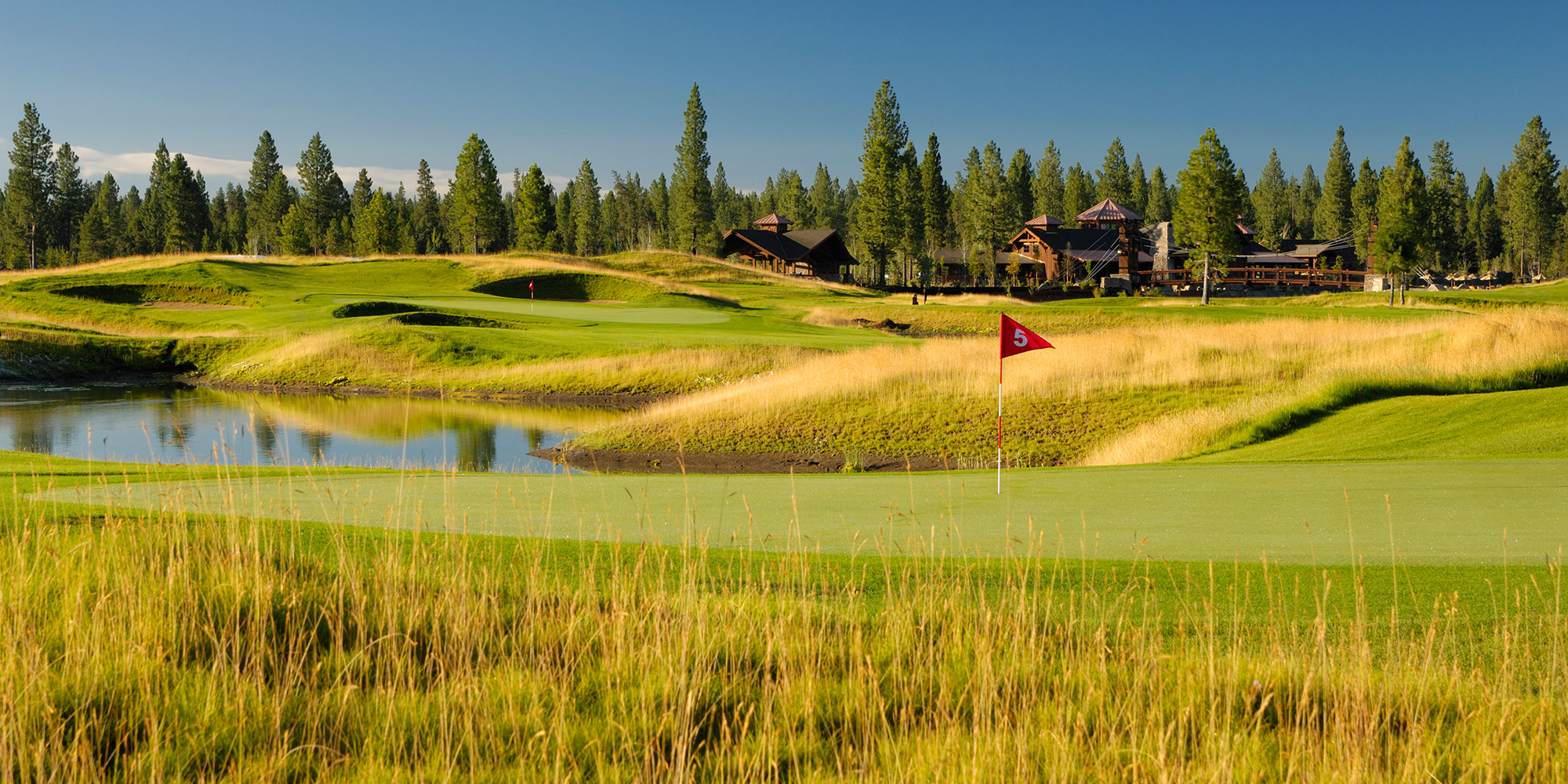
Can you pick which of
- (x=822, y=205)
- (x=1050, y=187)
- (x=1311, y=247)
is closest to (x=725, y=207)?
(x=822, y=205)

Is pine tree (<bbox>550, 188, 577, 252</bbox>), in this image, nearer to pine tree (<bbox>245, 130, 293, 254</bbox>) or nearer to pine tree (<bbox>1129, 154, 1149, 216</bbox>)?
pine tree (<bbox>245, 130, 293, 254</bbox>)

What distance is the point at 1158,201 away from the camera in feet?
481

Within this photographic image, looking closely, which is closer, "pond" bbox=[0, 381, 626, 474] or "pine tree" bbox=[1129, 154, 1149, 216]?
"pond" bbox=[0, 381, 626, 474]

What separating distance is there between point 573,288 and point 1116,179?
93.2 m

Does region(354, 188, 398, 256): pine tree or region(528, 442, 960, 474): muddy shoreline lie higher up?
region(354, 188, 398, 256): pine tree

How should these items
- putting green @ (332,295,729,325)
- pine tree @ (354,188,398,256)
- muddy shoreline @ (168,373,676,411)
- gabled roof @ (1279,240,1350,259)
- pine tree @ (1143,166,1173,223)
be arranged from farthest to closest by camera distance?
1. pine tree @ (1143,166,1173,223)
2. gabled roof @ (1279,240,1350,259)
3. pine tree @ (354,188,398,256)
4. putting green @ (332,295,729,325)
5. muddy shoreline @ (168,373,676,411)

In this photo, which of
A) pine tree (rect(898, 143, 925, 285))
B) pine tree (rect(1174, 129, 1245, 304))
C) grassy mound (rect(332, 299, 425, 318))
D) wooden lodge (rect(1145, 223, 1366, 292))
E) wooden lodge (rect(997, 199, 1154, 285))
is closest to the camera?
grassy mound (rect(332, 299, 425, 318))

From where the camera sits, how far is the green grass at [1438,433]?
14.6 m

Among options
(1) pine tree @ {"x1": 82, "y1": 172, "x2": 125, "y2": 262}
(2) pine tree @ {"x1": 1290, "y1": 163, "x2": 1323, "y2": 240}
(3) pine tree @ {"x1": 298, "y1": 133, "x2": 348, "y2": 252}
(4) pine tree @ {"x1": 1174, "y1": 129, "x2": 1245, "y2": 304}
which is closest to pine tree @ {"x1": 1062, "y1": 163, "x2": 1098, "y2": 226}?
(2) pine tree @ {"x1": 1290, "y1": 163, "x2": 1323, "y2": 240}

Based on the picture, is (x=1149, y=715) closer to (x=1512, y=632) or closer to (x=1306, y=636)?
(x=1306, y=636)

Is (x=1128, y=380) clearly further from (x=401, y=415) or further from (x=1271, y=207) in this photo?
(x=1271, y=207)

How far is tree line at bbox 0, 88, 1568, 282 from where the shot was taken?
96.4 metres

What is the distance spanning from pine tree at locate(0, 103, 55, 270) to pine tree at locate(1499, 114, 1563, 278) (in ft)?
552

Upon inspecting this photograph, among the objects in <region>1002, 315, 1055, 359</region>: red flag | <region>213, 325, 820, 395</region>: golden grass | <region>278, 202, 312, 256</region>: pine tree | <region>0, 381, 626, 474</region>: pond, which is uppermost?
<region>278, 202, 312, 256</region>: pine tree
